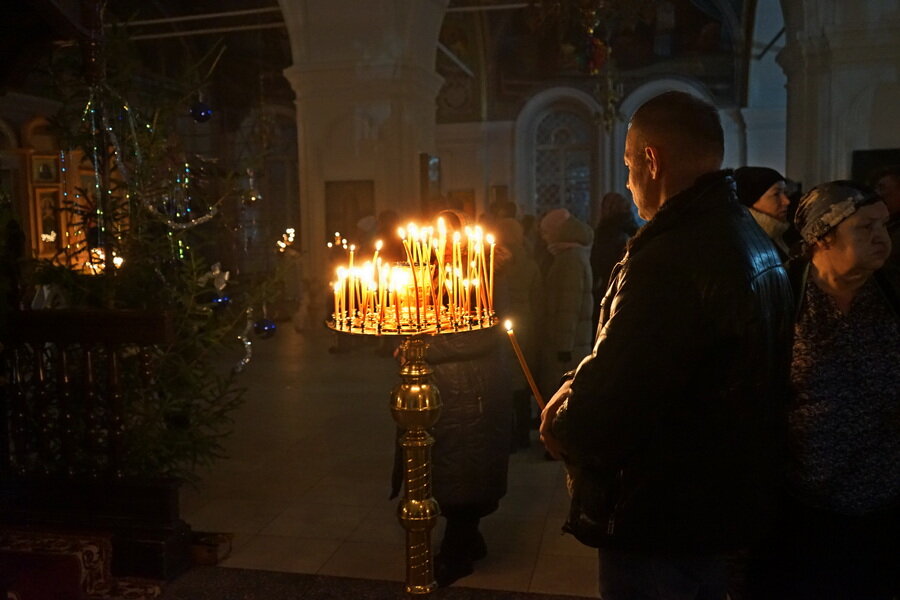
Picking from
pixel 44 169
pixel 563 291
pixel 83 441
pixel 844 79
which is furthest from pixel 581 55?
pixel 83 441

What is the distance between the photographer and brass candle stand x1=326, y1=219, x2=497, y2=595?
2.71 m

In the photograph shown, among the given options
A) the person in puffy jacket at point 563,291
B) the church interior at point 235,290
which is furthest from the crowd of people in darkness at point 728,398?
the person in puffy jacket at point 563,291

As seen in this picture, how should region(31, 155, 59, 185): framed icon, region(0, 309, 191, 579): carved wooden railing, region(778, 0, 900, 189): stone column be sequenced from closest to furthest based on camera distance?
region(0, 309, 191, 579): carved wooden railing → region(778, 0, 900, 189): stone column → region(31, 155, 59, 185): framed icon

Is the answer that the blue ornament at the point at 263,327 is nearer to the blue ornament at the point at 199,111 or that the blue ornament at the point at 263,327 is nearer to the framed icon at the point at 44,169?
the blue ornament at the point at 199,111

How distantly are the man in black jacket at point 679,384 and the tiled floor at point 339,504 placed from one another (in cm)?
190

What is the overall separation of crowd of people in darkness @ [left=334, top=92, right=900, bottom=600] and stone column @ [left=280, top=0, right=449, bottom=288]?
900 cm

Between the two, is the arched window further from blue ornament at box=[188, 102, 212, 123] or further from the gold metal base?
the gold metal base

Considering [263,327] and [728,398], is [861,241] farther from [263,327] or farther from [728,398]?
[263,327]

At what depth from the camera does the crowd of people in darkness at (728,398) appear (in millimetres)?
1805

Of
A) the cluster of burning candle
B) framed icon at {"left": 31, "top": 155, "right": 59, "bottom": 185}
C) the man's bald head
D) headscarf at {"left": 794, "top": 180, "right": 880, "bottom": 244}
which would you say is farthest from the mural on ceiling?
the man's bald head

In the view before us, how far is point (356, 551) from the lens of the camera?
165 inches

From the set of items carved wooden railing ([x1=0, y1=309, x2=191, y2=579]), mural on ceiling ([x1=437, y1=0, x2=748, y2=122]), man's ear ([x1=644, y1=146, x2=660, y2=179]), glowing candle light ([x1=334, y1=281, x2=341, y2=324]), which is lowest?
carved wooden railing ([x1=0, y1=309, x2=191, y2=579])

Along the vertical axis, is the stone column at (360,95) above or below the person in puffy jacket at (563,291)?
above

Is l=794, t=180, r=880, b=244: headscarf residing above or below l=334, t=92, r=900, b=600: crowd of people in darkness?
above
